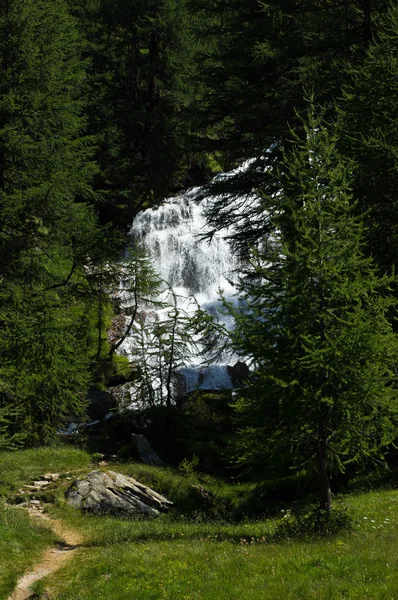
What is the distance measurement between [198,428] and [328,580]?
14.6 metres

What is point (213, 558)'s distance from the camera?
29.9ft

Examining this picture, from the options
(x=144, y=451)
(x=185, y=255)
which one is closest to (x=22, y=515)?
(x=144, y=451)

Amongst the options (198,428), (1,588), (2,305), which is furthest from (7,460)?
(1,588)

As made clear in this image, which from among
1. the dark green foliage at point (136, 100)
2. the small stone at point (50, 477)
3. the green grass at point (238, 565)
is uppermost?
the dark green foliage at point (136, 100)

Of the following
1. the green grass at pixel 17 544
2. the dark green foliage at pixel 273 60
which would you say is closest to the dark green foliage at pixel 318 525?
the green grass at pixel 17 544

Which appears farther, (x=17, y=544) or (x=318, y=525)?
(x=17, y=544)

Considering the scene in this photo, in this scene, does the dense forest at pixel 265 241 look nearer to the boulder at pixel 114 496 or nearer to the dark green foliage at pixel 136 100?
the boulder at pixel 114 496

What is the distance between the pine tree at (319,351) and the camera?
33.1 feet

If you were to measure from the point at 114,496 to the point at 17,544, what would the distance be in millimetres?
4804

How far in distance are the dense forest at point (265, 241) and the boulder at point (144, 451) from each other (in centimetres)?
114

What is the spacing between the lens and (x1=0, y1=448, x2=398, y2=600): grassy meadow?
728cm

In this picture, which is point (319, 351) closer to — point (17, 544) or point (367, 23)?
point (17, 544)

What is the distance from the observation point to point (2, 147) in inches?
739

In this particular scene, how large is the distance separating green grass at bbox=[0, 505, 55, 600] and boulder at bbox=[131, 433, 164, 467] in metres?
6.56
